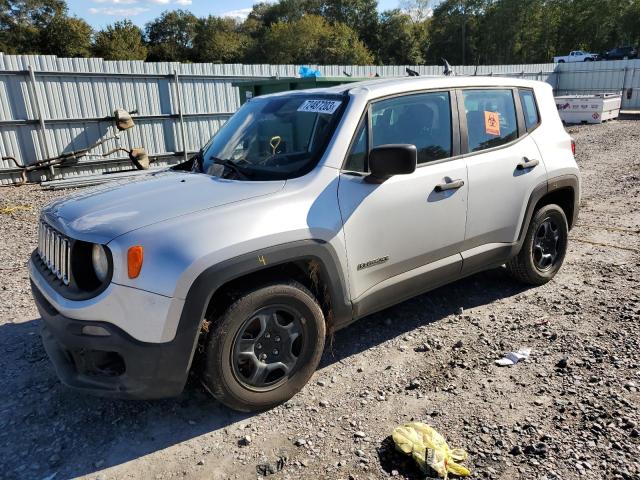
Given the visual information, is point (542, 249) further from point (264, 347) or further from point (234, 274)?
point (234, 274)

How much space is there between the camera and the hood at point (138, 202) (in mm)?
2693

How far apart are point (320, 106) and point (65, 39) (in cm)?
5677

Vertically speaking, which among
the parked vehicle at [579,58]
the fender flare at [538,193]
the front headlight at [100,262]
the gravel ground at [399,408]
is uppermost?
the parked vehicle at [579,58]

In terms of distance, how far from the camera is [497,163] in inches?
160

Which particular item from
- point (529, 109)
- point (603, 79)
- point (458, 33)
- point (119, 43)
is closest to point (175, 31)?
point (119, 43)

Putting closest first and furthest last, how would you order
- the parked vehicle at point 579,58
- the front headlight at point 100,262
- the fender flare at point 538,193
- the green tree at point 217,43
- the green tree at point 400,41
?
the front headlight at point 100,262
the fender flare at point 538,193
the parked vehicle at point 579,58
the green tree at point 217,43
the green tree at point 400,41

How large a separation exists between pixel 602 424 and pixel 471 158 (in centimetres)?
205

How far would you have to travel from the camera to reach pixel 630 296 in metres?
4.47

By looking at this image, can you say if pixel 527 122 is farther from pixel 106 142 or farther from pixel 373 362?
pixel 106 142

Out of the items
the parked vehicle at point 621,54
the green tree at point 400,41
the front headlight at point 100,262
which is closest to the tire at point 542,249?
the front headlight at point 100,262

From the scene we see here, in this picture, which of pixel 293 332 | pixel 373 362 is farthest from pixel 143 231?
pixel 373 362

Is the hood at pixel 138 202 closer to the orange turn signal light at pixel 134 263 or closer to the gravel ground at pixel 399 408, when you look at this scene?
the orange turn signal light at pixel 134 263

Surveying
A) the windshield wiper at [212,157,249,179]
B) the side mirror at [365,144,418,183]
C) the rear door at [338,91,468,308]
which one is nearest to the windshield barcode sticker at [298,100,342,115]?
the rear door at [338,91,468,308]

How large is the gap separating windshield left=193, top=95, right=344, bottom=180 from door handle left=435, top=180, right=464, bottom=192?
928 millimetres
